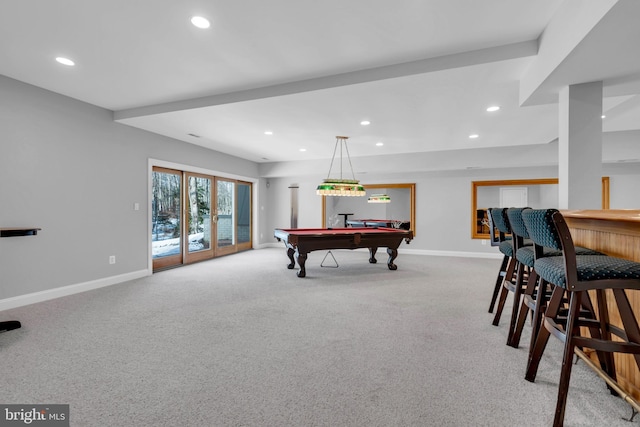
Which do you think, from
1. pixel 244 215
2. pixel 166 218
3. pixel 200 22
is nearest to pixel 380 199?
pixel 244 215

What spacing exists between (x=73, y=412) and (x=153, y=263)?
13.3 ft

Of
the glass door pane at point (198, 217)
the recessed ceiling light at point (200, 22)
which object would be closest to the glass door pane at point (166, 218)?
the glass door pane at point (198, 217)

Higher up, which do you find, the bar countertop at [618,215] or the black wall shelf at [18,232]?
the bar countertop at [618,215]

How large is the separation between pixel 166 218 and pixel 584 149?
5952mm

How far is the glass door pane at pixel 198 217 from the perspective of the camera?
19.6ft

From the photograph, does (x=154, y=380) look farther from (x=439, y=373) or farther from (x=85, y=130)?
(x=85, y=130)

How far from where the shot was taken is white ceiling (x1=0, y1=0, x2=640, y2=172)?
2.07 meters

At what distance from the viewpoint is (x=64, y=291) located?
148 inches

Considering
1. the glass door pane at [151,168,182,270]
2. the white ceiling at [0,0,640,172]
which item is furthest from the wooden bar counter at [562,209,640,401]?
the glass door pane at [151,168,182,270]

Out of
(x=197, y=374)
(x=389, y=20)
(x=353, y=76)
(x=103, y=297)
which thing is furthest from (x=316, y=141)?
(x=197, y=374)

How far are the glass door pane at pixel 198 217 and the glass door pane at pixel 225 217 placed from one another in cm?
30

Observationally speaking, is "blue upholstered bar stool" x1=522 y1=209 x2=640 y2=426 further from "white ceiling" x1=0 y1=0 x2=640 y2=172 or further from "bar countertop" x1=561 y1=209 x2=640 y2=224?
"white ceiling" x1=0 y1=0 x2=640 y2=172

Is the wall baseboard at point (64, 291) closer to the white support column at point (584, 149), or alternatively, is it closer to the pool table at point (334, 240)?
the pool table at point (334, 240)

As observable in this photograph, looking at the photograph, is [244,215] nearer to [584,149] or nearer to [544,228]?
[584,149]
